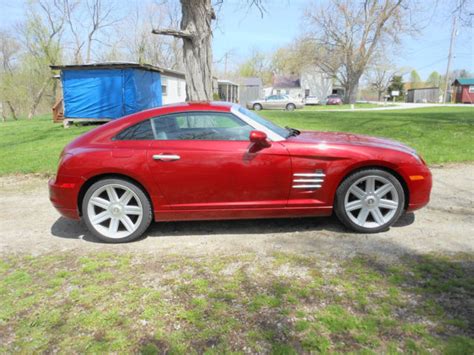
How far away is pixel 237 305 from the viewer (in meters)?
2.61

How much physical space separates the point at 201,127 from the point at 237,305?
204cm

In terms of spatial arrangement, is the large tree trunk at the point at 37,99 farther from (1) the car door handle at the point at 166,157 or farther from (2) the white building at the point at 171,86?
(1) the car door handle at the point at 166,157

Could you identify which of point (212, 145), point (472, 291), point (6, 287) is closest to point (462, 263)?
point (472, 291)

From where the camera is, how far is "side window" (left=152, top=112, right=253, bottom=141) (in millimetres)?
3826

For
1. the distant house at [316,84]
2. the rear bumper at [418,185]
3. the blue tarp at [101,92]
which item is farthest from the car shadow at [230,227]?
the distant house at [316,84]

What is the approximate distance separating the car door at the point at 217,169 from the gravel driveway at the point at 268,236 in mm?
387

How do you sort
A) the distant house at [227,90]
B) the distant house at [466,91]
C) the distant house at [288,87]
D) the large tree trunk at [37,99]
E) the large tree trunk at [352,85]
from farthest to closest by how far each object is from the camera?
the distant house at [288,87], the distant house at [466,91], the large tree trunk at [352,85], the large tree trunk at [37,99], the distant house at [227,90]

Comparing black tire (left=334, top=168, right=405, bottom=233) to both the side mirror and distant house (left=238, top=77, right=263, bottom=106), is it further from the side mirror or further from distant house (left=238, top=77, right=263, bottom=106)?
distant house (left=238, top=77, right=263, bottom=106)

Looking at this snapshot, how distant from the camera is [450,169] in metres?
6.64

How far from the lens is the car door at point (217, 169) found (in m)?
3.69

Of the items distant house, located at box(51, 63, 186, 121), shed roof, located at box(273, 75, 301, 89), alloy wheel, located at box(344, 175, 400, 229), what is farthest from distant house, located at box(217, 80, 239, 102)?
alloy wheel, located at box(344, 175, 400, 229)

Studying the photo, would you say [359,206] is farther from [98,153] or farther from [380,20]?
[380,20]

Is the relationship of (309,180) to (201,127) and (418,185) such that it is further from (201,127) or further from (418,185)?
(201,127)

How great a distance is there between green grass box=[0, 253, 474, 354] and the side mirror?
1.16m
